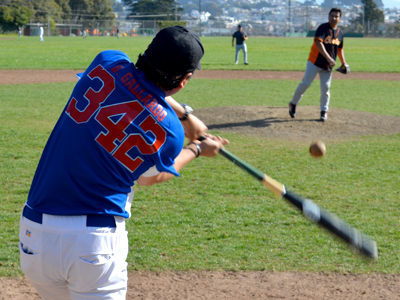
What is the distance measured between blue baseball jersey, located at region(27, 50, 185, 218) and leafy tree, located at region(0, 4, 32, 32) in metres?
76.8

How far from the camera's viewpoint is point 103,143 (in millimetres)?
2371

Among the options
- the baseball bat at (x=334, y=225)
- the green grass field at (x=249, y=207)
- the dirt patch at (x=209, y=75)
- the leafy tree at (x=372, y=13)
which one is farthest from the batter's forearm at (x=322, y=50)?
the leafy tree at (x=372, y=13)

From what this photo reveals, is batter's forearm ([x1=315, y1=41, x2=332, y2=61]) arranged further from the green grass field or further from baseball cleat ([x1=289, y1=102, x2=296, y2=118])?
the green grass field

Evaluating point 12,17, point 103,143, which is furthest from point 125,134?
point 12,17

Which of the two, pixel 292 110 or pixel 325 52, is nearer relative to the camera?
pixel 325 52

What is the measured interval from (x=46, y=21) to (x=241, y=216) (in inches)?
3324

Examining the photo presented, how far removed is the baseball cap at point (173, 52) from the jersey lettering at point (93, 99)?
233 mm

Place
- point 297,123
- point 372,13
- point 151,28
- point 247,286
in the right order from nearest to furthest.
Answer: point 247,286, point 297,123, point 372,13, point 151,28

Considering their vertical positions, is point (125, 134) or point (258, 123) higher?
point (125, 134)

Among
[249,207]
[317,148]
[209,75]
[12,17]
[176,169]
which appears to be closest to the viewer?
[176,169]

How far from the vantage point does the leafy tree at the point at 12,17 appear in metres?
72.2

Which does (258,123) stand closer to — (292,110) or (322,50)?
(292,110)

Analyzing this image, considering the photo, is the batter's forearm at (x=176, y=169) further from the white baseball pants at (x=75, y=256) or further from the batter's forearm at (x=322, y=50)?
the batter's forearm at (x=322, y=50)

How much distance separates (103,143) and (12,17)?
77904 millimetres
